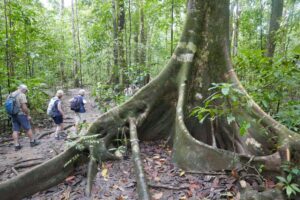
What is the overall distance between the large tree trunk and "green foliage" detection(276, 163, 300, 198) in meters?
0.62

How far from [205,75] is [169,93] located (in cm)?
87

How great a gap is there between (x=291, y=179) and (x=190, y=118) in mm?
2203

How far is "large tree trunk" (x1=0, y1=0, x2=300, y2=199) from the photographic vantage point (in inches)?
162

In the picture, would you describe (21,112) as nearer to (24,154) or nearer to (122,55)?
(24,154)

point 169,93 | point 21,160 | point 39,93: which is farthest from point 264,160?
point 39,93

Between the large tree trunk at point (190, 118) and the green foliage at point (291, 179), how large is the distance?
618mm

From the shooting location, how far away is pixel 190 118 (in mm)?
5105

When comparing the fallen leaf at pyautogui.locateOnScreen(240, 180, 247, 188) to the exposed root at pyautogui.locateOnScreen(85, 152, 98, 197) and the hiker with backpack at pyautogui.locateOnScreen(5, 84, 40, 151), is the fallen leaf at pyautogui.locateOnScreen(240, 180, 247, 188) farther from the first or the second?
the hiker with backpack at pyautogui.locateOnScreen(5, 84, 40, 151)

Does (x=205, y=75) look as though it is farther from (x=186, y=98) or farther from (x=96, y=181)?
(x=96, y=181)

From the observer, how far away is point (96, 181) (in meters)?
4.27

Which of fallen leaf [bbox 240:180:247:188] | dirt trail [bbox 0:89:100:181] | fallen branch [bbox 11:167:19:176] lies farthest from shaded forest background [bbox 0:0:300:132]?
fallen branch [bbox 11:167:19:176]

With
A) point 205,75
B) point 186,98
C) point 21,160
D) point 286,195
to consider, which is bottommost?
point 21,160

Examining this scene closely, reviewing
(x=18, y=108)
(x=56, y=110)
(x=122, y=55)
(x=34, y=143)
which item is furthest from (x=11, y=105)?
(x=122, y=55)

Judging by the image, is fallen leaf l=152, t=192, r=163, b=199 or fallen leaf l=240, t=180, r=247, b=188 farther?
fallen leaf l=152, t=192, r=163, b=199
